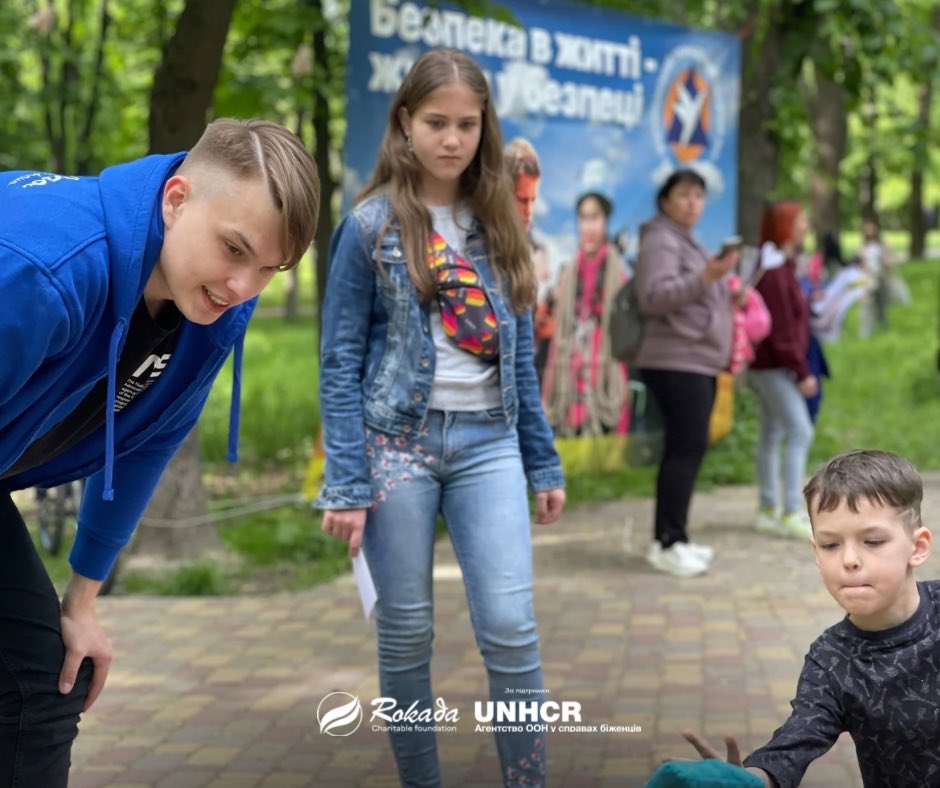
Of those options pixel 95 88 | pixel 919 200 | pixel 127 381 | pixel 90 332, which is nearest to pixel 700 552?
pixel 127 381

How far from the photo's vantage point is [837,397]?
16688mm

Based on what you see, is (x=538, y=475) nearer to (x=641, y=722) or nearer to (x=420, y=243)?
(x=420, y=243)

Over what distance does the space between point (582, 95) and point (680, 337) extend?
93.2 inches

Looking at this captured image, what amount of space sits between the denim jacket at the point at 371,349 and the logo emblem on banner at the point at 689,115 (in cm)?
603

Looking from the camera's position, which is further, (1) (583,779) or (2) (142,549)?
(2) (142,549)

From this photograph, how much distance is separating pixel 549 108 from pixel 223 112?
3.30 m

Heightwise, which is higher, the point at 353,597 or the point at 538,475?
the point at 538,475

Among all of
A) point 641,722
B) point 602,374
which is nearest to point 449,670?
point 641,722

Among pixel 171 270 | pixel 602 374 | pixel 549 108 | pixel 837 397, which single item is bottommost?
pixel 837 397

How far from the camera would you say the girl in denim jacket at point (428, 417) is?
3.82 m

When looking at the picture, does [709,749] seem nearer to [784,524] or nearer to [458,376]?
[458,376]

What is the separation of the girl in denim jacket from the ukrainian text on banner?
3.61m

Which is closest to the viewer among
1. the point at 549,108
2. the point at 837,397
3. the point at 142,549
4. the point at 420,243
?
the point at 420,243

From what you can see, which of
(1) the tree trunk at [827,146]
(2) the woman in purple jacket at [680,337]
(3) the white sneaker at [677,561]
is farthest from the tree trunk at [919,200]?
(3) the white sneaker at [677,561]
